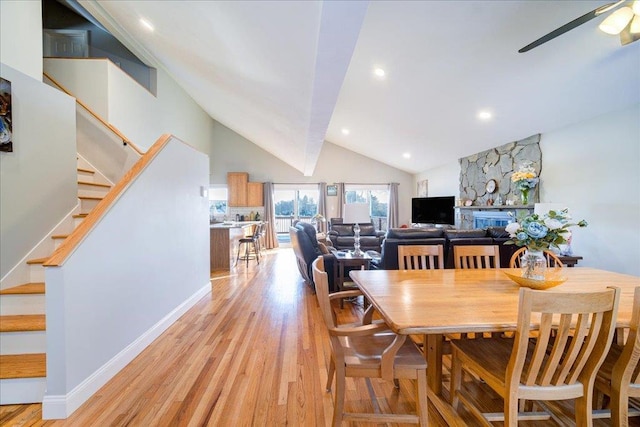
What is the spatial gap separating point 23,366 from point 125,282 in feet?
2.38

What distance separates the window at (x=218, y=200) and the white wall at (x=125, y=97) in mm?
2493

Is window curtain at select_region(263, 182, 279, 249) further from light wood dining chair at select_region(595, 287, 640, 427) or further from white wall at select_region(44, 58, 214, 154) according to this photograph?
light wood dining chair at select_region(595, 287, 640, 427)

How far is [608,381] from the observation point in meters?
1.39

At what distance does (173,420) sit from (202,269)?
2.49 metres

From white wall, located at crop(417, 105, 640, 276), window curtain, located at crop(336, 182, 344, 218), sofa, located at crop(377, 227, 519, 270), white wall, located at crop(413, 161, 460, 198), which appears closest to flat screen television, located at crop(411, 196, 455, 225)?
white wall, located at crop(413, 161, 460, 198)

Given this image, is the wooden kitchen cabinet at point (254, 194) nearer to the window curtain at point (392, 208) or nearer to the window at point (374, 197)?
the window at point (374, 197)

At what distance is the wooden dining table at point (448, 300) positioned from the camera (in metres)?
1.26

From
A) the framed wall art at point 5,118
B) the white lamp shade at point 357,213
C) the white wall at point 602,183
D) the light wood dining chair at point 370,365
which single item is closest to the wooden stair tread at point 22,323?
the framed wall art at point 5,118

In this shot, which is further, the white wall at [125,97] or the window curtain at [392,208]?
the window curtain at [392,208]

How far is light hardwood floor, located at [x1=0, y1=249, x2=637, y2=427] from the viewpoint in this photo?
1.70 meters

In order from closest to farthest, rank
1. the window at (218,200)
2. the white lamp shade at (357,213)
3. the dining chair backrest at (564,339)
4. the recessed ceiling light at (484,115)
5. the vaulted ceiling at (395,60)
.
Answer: the dining chair backrest at (564,339) < the vaulted ceiling at (395,60) < the white lamp shade at (357,213) < the recessed ceiling light at (484,115) < the window at (218,200)

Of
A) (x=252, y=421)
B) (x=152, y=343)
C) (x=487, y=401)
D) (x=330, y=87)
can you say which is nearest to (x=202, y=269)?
(x=152, y=343)

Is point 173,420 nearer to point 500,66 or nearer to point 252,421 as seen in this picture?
point 252,421

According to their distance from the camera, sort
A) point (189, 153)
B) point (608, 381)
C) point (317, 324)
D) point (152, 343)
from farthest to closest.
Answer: point (189, 153)
point (317, 324)
point (152, 343)
point (608, 381)
